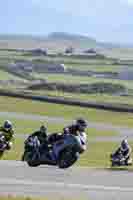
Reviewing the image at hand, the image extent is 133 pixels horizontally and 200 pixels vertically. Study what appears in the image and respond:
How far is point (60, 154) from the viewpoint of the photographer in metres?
17.6

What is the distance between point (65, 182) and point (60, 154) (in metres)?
2.97

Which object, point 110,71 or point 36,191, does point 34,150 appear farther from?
point 110,71

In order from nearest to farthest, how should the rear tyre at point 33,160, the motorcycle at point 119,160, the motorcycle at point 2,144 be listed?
the rear tyre at point 33,160 < the motorcycle at point 119,160 < the motorcycle at point 2,144

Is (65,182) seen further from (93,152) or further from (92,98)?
(92,98)

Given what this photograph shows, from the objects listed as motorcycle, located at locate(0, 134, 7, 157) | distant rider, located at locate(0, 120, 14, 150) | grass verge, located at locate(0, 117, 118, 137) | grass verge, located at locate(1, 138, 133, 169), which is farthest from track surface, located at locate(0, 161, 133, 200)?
grass verge, located at locate(0, 117, 118, 137)

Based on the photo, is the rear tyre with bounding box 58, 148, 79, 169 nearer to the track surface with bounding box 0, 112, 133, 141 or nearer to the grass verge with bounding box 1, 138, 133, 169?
the grass verge with bounding box 1, 138, 133, 169

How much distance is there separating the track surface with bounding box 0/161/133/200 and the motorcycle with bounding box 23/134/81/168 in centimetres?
20

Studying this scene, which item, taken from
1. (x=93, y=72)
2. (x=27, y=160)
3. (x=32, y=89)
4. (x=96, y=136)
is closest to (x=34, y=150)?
(x=27, y=160)

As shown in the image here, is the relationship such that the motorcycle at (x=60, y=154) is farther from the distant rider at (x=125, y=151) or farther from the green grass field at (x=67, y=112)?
the green grass field at (x=67, y=112)

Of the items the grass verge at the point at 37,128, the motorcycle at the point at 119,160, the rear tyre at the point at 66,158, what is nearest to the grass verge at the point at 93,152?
the motorcycle at the point at 119,160

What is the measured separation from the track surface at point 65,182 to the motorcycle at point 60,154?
205mm

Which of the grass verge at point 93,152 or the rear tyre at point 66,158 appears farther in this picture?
the grass verge at point 93,152

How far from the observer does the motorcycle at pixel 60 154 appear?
57.1ft

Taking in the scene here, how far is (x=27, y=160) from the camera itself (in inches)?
721
